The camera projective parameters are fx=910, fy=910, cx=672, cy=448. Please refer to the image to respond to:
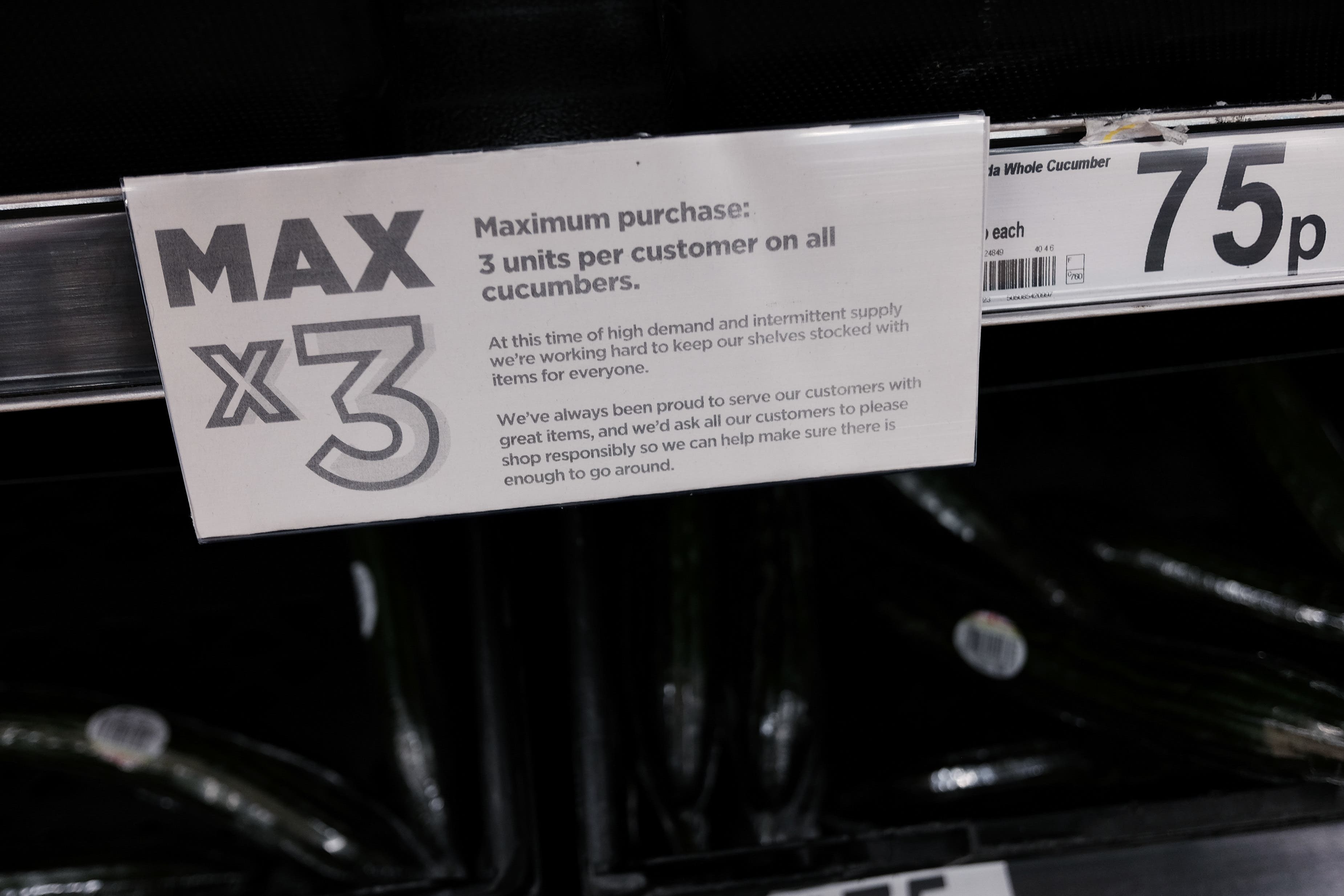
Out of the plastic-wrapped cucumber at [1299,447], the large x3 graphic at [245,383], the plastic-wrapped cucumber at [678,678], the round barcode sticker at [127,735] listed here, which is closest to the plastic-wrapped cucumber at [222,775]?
the round barcode sticker at [127,735]

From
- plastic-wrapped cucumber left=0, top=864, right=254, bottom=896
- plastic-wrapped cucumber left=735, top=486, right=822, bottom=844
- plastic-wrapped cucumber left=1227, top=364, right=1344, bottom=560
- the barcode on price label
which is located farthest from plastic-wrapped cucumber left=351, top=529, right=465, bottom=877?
plastic-wrapped cucumber left=1227, top=364, right=1344, bottom=560

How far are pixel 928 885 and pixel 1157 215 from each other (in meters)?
0.48

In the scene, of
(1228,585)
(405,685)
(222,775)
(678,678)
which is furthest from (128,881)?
(1228,585)

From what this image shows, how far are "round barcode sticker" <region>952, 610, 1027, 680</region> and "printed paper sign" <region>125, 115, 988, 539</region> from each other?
431 millimetres

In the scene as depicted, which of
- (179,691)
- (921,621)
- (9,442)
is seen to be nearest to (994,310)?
(921,621)

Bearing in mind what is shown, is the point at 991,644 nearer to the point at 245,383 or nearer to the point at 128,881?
the point at 245,383

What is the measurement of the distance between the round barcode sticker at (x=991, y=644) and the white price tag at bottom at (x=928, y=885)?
0.73 feet

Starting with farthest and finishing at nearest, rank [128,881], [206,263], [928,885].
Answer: [128,881] → [928,885] → [206,263]

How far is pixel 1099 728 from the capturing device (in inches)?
33.3

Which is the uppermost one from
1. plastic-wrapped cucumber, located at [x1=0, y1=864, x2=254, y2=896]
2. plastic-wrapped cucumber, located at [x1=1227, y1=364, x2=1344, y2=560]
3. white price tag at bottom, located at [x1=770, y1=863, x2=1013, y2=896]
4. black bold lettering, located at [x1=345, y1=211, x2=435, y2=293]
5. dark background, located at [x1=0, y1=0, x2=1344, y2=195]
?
dark background, located at [x1=0, y1=0, x2=1344, y2=195]

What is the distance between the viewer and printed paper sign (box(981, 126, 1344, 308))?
460 millimetres

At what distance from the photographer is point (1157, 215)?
0.47 metres

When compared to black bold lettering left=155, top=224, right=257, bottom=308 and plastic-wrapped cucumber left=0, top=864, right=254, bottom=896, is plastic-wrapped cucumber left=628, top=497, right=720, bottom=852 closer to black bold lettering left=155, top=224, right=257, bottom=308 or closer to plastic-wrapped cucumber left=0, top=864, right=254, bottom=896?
plastic-wrapped cucumber left=0, top=864, right=254, bottom=896

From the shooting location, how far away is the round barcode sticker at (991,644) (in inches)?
33.6
